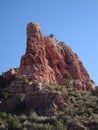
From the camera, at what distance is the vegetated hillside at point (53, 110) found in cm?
7800

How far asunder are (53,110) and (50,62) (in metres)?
17.4

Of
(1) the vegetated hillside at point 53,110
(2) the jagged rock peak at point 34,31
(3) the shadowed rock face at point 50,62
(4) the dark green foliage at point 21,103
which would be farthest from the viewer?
(2) the jagged rock peak at point 34,31

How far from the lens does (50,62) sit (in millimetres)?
98312

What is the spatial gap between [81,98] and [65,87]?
187 inches

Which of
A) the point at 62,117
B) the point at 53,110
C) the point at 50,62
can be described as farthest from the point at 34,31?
the point at 62,117

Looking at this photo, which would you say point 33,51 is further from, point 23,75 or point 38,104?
point 38,104

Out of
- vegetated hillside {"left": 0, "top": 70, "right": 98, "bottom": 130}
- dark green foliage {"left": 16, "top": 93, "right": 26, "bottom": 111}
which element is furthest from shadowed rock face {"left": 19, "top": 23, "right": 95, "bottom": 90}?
dark green foliage {"left": 16, "top": 93, "right": 26, "bottom": 111}

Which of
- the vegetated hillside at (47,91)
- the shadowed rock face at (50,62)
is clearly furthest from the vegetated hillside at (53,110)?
the shadowed rock face at (50,62)

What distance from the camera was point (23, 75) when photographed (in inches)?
3597

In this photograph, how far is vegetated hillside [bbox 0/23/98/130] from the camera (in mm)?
79188

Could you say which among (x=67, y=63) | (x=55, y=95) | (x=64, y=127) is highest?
(x=67, y=63)

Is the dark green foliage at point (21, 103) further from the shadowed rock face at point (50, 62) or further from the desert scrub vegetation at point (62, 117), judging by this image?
the shadowed rock face at point (50, 62)

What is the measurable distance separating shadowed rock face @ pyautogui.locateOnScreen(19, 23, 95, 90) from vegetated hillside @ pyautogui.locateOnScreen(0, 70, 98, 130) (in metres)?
2.48

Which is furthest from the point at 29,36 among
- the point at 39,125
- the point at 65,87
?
the point at 39,125
